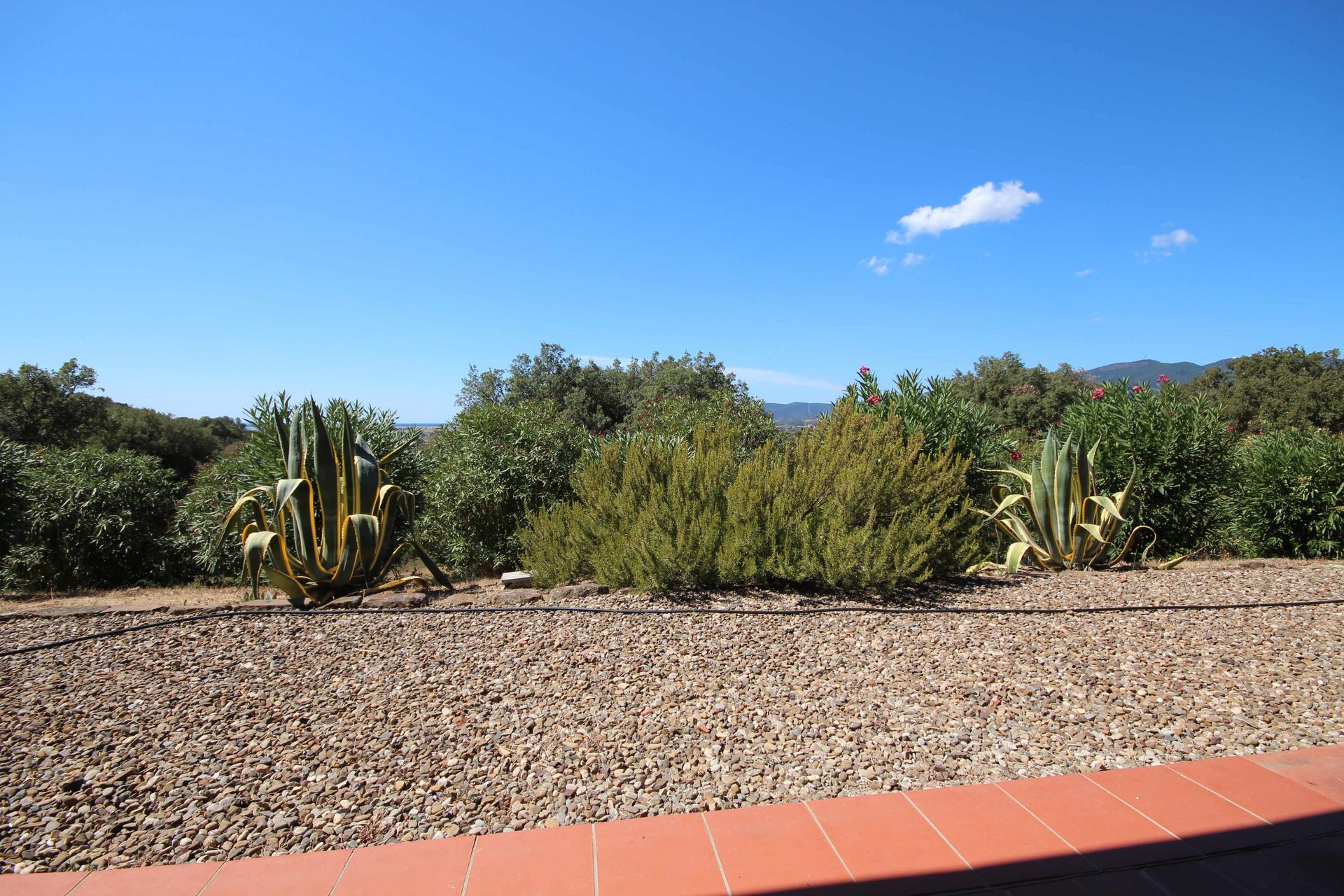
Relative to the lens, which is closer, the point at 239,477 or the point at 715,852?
the point at 715,852

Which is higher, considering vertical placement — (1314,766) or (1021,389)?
(1021,389)

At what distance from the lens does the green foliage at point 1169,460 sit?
6.75 m

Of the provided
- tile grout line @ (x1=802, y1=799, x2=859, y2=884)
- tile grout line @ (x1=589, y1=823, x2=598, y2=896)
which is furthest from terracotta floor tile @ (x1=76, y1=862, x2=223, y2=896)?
tile grout line @ (x1=802, y1=799, x2=859, y2=884)

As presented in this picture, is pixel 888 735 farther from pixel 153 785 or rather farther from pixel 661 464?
pixel 661 464

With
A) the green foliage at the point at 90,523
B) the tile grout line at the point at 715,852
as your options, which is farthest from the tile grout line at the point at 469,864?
the green foliage at the point at 90,523

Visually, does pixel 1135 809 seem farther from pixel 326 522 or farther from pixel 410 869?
pixel 326 522

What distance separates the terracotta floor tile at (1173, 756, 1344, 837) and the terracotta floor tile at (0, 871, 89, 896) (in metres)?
3.42

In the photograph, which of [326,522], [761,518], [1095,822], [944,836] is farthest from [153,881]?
[761,518]

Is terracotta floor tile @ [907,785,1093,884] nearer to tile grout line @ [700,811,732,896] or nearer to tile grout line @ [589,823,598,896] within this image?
tile grout line @ [700,811,732,896]

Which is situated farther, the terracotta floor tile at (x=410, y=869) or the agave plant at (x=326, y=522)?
the agave plant at (x=326, y=522)

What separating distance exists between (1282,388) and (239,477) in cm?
4197

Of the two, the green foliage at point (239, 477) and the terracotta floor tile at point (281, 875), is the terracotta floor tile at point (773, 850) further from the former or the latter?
the green foliage at point (239, 477)

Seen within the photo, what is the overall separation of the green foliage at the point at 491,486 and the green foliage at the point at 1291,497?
7712 mm

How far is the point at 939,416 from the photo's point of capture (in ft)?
22.4
